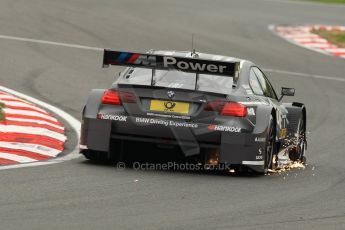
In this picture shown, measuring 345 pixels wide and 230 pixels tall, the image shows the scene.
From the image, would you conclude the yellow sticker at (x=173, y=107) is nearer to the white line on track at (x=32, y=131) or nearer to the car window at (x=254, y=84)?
the car window at (x=254, y=84)

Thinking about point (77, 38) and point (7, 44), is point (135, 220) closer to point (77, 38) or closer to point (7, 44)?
point (7, 44)

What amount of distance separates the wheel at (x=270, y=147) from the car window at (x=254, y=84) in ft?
1.34

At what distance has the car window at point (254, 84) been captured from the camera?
11.6m

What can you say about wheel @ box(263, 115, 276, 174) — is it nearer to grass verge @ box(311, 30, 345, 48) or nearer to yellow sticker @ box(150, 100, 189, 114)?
yellow sticker @ box(150, 100, 189, 114)

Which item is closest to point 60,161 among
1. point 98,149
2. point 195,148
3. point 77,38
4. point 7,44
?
point 98,149

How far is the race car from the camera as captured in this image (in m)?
10.7

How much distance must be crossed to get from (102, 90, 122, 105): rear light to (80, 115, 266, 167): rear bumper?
158 mm

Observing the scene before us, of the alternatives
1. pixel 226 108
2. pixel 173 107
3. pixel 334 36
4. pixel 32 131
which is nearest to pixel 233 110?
pixel 226 108

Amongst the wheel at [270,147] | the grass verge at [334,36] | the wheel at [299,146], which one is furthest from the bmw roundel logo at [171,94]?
the grass verge at [334,36]

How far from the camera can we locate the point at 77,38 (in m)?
23.3

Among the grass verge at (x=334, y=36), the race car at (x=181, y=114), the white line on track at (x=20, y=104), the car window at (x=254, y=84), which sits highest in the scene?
the grass verge at (x=334, y=36)

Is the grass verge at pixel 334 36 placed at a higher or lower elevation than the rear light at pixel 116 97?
higher

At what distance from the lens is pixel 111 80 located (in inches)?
766

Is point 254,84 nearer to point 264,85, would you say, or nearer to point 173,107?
point 264,85
